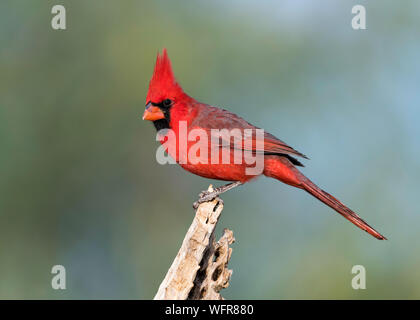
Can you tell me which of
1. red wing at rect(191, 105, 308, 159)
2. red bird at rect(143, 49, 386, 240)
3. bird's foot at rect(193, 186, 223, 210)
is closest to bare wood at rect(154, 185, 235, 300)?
bird's foot at rect(193, 186, 223, 210)

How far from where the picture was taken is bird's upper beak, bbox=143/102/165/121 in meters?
3.63

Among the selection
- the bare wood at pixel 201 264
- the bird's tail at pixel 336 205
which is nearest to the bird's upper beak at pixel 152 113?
the bare wood at pixel 201 264

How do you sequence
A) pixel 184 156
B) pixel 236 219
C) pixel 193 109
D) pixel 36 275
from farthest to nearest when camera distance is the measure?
1. pixel 236 219
2. pixel 36 275
3. pixel 193 109
4. pixel 184 156

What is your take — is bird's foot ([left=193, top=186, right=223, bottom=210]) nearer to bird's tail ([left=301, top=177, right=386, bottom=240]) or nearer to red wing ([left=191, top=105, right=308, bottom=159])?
red wing ([left=191, top=105, right=308, bottom=159])

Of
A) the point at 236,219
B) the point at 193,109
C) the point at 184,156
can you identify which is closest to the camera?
the point at 184,156

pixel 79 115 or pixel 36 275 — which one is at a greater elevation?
pixel 79 115

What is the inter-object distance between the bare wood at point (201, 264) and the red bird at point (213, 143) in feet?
1.61

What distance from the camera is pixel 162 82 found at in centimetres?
370

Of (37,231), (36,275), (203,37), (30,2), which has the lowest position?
(36,275)

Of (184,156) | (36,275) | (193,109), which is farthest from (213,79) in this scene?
(36,275)

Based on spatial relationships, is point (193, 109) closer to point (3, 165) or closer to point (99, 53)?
point (99, 53)

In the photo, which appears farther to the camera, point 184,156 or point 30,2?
point 30,2

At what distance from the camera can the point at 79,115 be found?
4.91 meters

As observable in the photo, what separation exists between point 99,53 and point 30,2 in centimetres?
73
